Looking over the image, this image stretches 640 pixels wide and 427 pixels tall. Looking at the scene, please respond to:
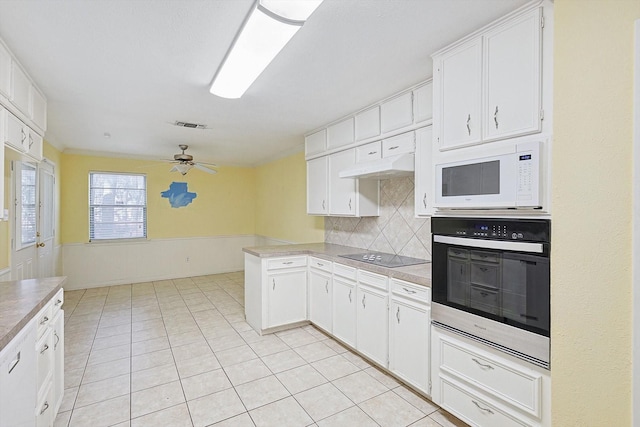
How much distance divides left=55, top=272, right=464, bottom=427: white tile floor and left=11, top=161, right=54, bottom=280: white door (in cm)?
→ 86

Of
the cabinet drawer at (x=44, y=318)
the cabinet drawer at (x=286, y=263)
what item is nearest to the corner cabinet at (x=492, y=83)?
the cabinet drawer at (x=286, y=263)

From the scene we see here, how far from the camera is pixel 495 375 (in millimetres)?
1727

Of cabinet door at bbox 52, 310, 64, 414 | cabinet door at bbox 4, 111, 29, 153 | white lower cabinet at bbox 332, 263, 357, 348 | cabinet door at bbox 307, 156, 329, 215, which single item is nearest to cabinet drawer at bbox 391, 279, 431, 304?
white lower cabinet at bbox 332, 263, 357, 348

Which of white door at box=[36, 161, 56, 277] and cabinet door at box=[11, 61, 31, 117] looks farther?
white door at box=[36, 161, 56, 277]

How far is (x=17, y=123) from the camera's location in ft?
6.96

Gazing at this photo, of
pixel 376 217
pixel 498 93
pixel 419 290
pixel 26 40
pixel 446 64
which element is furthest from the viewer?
pixel 376 217

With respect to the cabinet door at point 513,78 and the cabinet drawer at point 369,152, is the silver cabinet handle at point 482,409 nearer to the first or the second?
the cabinet door at point 513,78

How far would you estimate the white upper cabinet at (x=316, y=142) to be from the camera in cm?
385

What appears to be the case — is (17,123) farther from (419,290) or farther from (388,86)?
(419,290)

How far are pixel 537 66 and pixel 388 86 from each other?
4.07 ft

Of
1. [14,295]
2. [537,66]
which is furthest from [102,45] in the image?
[537,66]

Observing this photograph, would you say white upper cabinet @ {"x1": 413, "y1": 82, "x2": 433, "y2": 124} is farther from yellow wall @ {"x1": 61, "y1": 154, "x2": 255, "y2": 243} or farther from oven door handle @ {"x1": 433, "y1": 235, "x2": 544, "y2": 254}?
yellow wall @ {"x1": 61, "y1": 154, "x2": 255, "y2": 243}

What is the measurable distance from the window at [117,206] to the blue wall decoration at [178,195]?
0.44 meters

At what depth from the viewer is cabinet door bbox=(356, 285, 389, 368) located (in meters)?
2.56
